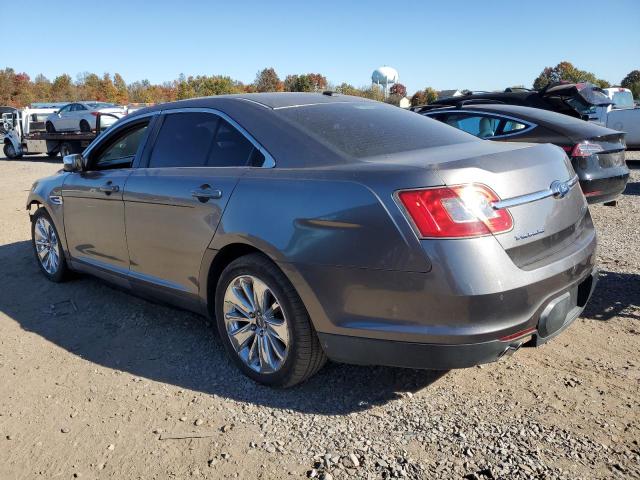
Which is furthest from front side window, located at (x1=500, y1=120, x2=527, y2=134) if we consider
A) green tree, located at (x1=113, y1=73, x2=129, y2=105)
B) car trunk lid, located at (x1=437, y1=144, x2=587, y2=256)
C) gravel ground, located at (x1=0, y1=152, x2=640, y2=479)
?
green tree, located at (x1=113, y1=73, x2=129, y2=105)

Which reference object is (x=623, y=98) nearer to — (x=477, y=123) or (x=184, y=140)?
(x=477, y=123)

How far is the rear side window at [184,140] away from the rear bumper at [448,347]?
1591mm

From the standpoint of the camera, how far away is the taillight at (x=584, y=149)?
19.8ft

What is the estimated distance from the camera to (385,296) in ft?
8.61

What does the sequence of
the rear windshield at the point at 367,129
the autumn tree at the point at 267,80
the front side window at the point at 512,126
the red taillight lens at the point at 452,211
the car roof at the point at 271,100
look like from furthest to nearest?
1. the autumn tree at the point at 267,80
2. the front side window at the point at 512,126
3. the car roof at the point at 271,100
4. the rear windshield at the point at 367,129
5. the red taillight lens at the point at 452,211

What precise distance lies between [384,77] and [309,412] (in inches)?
2938

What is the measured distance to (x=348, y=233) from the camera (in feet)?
8.80

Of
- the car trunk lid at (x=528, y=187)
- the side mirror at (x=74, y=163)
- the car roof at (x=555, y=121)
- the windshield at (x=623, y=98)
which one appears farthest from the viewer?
the windshield at (x=623, y=98)

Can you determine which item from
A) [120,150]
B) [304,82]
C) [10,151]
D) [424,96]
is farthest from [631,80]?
[120,150]

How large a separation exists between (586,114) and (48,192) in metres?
8.68

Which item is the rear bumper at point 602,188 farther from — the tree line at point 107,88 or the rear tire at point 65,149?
the tree line at point 107,88

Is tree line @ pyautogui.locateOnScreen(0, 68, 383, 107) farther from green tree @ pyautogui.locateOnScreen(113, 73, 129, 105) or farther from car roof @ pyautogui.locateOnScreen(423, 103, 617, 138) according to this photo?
car roof @ pyautogui.locateOnScreen(423, 103, 617, 138)

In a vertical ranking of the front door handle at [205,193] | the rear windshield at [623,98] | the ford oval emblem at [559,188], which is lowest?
the rear windshield at [623,98]

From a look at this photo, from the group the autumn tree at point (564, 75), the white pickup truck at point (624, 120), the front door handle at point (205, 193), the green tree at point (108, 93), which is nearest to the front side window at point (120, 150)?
the front door handle at point (205, 193)
